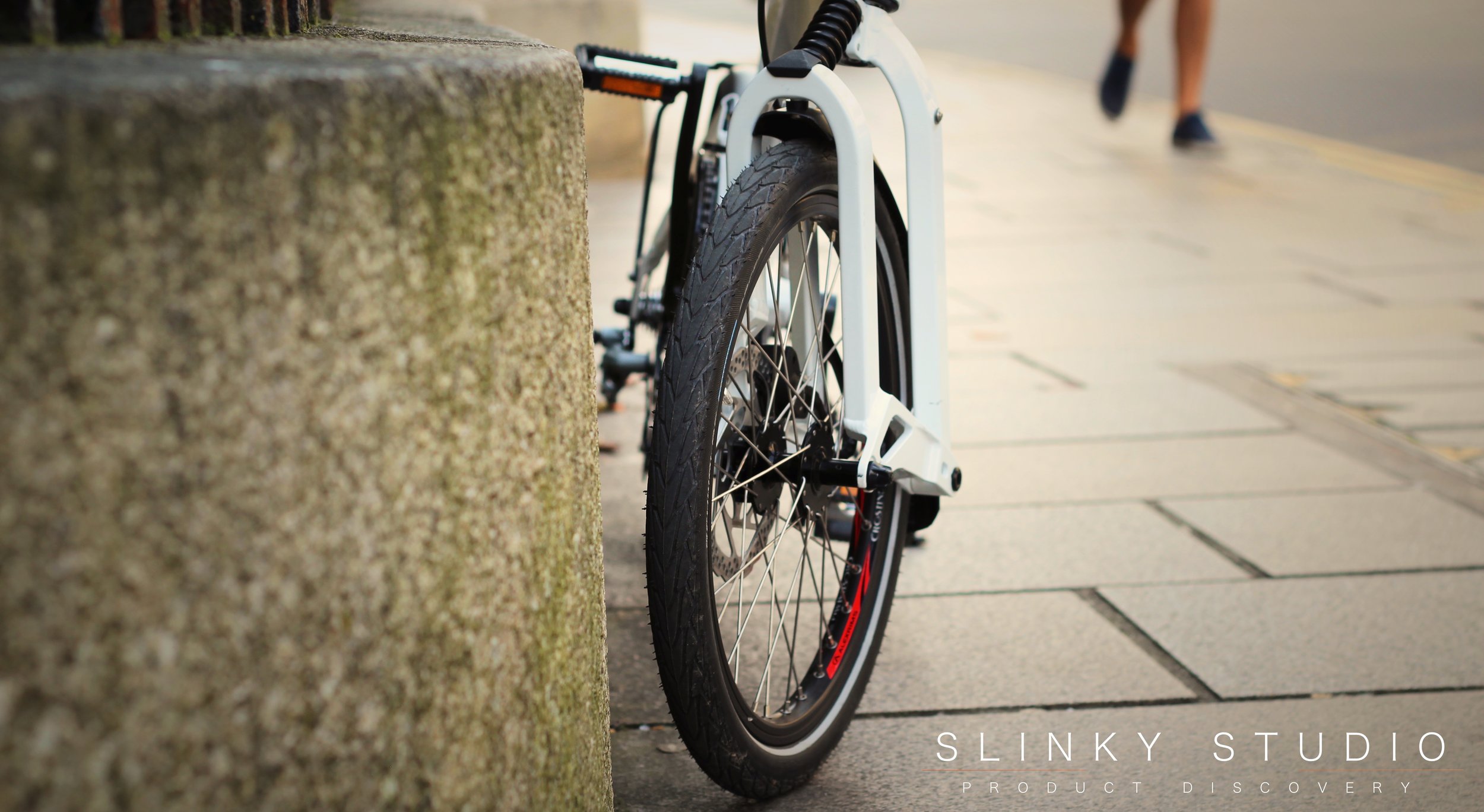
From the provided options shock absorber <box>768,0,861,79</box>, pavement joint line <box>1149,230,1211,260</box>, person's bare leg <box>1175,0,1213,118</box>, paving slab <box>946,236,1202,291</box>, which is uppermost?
shock absorber <box>768,0,861,79</box>

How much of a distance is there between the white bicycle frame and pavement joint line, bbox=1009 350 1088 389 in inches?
81.2

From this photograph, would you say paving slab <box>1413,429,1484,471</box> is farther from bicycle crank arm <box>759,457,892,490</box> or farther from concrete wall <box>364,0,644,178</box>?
concrete wall <box>364,0,644,178</box>

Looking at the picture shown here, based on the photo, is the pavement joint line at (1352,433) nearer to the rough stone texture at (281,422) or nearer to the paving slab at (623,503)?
the paving slab at (623,503)

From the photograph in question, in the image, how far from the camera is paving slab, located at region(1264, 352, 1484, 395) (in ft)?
13.0

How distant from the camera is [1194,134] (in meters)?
8.48

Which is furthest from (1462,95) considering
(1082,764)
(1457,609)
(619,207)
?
(1082,764)

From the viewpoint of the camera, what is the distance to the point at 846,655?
6.57 feet

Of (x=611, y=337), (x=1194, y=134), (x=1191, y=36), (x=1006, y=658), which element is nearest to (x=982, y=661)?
(x=1006, y=658)

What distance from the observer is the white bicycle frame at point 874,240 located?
1.75 m

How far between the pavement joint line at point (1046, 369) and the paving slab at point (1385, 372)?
0.64 m

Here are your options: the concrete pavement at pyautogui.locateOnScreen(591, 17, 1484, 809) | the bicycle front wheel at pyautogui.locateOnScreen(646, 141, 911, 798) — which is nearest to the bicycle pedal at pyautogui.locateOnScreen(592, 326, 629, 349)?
the concrete pavement at pyautogui.locateOnScreen(591, 17, 1484, 809)

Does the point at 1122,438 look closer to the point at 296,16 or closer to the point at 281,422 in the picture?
the point at 296,16

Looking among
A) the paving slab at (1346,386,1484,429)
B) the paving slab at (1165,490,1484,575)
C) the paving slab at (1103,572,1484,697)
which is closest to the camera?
the paving slab at (1103,572,1484,697)

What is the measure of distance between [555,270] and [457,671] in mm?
387
